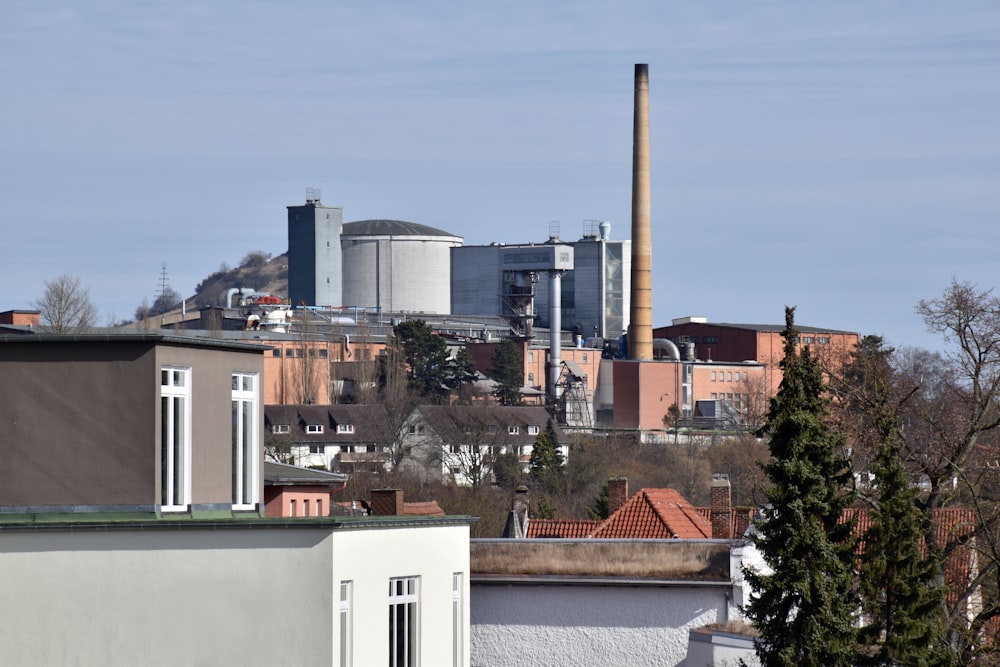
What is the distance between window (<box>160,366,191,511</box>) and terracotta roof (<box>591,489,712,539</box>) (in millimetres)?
18393

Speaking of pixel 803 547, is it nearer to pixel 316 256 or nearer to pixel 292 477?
pixel 292 477

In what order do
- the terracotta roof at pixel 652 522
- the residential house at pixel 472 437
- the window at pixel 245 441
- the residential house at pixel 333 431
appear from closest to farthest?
the window at pixel 245 441, the terracotta roof at pixel 652 522, the residential house at pixel 472 437, the residential house at pixel 333 431

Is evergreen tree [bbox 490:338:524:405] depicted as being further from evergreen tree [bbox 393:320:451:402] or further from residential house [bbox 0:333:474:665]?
residential house [bbox 0:333:474:665]

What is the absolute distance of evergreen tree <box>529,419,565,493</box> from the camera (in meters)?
72.1

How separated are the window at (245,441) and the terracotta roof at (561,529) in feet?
63.3

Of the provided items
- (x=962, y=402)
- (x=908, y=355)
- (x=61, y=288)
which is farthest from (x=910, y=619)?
(x=908, y=355)

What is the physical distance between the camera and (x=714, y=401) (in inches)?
3703

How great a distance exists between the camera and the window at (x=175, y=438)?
14281 mm

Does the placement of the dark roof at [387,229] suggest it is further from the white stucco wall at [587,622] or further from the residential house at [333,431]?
the white stucco wall at [587,622]

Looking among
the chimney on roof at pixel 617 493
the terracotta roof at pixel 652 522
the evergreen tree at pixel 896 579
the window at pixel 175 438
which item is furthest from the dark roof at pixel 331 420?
the window at pixel 175 438

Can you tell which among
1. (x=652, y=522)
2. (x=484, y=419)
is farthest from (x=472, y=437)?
(x=652, y=522)

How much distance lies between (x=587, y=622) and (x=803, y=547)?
8.94 metres

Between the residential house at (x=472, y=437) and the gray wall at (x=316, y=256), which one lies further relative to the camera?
the gray wall at (x=316, y=256)

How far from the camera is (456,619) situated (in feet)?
51.4
